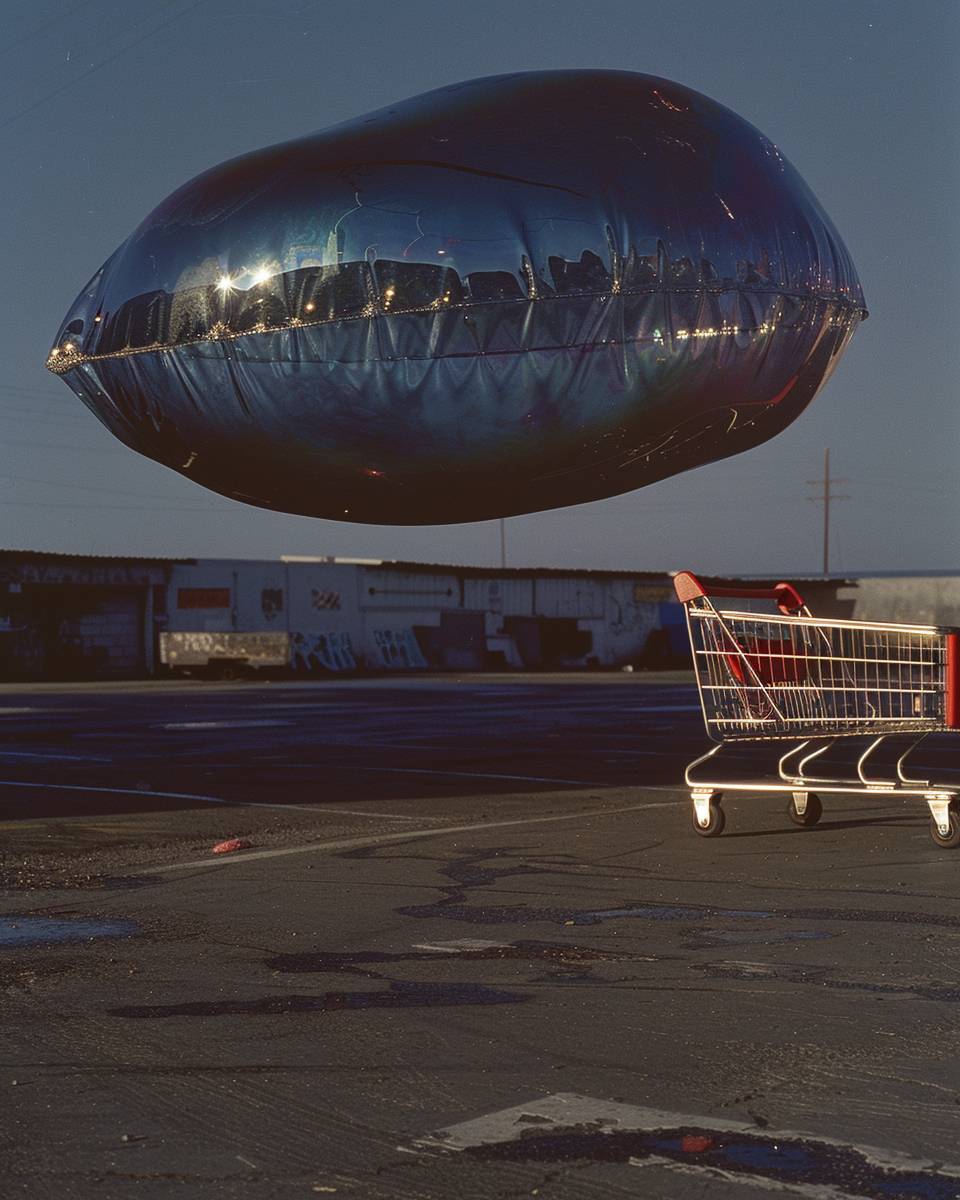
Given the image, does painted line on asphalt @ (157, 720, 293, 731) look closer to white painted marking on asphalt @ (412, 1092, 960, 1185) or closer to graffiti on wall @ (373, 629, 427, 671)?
white painted marking on asphalt @ (412, 1092, 960, 1185)

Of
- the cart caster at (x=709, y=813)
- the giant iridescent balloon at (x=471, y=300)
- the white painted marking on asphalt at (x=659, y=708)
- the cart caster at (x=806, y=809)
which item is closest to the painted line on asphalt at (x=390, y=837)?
the cart caster at (x=709, y=813)

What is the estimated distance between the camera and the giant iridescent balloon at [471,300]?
23.0 ft

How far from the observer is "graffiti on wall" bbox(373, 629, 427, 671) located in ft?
204

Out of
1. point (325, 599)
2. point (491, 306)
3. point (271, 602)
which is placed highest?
point (491, 306)

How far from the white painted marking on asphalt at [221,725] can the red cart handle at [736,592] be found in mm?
11822

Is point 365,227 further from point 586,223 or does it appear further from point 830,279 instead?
point 830,279

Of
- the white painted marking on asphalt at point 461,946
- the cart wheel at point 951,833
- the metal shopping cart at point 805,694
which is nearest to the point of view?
the white painted marking on asphalt at point 461,946

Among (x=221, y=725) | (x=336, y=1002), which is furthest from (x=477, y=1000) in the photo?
(x=221, y=725)

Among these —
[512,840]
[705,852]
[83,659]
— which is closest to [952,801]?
[705,852]

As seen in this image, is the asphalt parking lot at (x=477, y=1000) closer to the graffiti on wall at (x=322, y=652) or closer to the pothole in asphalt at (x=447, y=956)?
the pothole in asphalt at (x=447, y=956)

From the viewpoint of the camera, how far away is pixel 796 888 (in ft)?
25.5

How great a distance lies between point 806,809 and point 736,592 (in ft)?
4.82

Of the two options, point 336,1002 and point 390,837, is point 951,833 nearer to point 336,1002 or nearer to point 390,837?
point 390,837

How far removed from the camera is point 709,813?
977 cm
